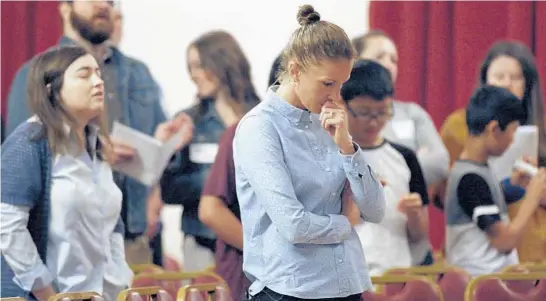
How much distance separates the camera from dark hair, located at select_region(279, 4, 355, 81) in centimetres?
220

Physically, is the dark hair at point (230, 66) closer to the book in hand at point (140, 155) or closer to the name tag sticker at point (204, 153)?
the name tag sticker at point (204, 153)

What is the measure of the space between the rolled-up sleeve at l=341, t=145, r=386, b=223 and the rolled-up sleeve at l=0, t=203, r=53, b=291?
3.64ft

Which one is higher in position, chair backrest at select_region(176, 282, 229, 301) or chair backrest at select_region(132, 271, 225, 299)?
chair backrest at select_region(176, 282, 229, 301)

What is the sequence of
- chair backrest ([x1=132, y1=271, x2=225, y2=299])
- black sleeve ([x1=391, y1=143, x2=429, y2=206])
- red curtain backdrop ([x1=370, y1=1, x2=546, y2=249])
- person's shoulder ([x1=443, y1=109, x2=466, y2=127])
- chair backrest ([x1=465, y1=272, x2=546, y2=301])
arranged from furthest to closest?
red curtain backdrop ([x1=370, y1=1, x2=546, y2=249])
person's shoulder ([x1=443, y1=109, x2=466, y2=127])
black sleeve ([x1=391, y1=143, x2=429, y2=206])
chair backrest ([x1=132, y1=271, x2=225, y2=299])
chair backrest ([x1=465, y1=272, x2=546, y2=301])

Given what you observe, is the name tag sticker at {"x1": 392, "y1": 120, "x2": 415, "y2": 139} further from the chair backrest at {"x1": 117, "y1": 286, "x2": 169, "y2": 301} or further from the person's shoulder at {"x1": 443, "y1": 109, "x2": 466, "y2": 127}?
the chair backrest at {"x1": 117, "y1": 286, "x2": 169, "y2": 301}

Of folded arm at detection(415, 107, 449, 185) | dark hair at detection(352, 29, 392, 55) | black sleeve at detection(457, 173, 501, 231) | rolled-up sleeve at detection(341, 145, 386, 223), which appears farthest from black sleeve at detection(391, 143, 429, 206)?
rolled-up sleeve at detection(341, 145, 386, 223)

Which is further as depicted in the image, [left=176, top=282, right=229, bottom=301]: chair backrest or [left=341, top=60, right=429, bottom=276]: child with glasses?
[left=341, top=60, right=429, bottom=276]: child with glasses

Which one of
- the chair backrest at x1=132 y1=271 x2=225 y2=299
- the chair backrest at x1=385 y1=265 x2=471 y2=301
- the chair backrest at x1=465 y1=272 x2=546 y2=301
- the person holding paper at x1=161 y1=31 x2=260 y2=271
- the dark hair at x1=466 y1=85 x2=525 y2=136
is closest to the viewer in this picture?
the chair backrest at x1=465 y1=272 x2=546 y2=301

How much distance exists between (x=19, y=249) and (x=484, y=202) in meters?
1.83

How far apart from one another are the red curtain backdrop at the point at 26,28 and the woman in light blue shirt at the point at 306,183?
12.2 feet

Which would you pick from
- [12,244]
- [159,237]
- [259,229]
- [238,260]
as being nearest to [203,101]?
[159,237]

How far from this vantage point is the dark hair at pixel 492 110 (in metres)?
4.04

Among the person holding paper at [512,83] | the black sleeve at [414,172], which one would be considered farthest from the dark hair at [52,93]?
the person holding paper at [512,83]

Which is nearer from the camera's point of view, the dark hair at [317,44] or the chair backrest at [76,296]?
the dark hair at [317,44]
